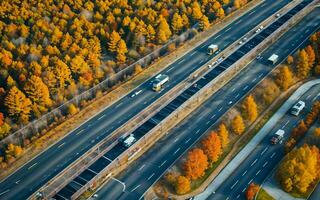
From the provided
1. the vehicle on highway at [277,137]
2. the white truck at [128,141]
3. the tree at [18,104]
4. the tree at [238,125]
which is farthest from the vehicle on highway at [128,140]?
the vehicle on highway at [277,137]

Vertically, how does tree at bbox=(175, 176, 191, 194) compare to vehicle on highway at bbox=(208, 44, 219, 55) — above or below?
below

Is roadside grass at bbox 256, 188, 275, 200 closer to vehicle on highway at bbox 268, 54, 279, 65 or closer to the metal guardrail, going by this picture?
the metal guardrail

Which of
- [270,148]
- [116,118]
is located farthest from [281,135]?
[116,118]

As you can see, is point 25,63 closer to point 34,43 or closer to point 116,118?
point 34,43

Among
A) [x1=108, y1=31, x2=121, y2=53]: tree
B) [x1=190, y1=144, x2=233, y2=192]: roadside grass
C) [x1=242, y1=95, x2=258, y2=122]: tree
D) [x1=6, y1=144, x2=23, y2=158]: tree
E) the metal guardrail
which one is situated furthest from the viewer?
[x1=108, y1=31, x2=121, y2=53]: tree

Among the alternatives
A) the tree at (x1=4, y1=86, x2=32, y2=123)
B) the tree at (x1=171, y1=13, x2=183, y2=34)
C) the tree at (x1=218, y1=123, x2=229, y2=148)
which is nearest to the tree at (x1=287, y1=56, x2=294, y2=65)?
the tree at (x1=171, y1=13, x2=183, y2=34)

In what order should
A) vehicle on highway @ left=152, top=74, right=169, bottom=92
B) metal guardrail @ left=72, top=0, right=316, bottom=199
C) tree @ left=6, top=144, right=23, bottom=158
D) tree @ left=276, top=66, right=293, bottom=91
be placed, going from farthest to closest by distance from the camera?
tree @ left=276, top=66, right=293, bottom=91 < vehicle on highway @ left=152, top=74, right=169, bottom=92 < tree @ left=6, top=144, right=23, bottom=158 < metal guardrail @ left=72, top=0, right=316, bottom=199
